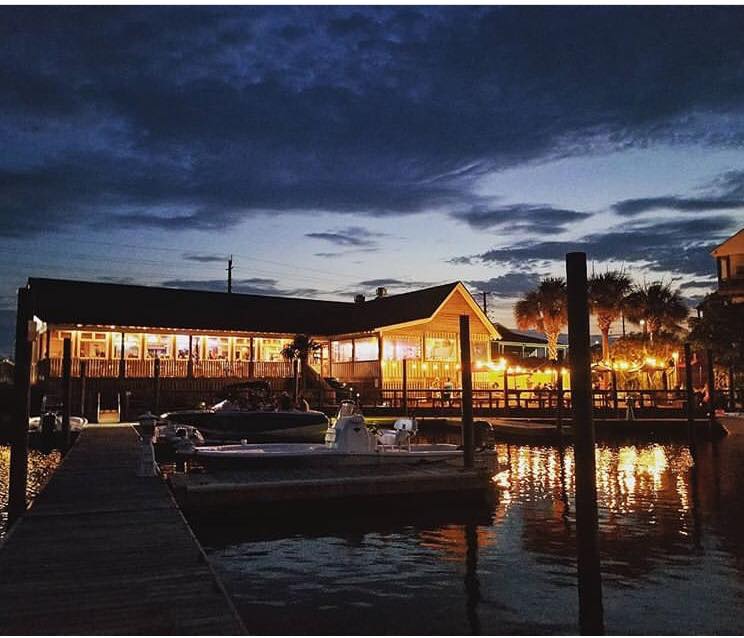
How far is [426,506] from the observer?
15.7 metres

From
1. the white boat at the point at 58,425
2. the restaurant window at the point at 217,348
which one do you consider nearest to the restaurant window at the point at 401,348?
the restaurant window at the point at 217,348

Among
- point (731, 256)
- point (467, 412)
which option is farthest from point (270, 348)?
point (731, 256)

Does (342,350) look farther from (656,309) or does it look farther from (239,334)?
(656,309)

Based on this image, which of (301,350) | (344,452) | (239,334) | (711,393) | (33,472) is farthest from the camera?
(239,334)

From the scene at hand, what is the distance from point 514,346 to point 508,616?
51.5 metres

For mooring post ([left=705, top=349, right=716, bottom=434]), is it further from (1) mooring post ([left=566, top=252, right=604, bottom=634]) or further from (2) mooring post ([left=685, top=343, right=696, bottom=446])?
(1) mooring post ([left=566, top=252, right=604, bottom=634])

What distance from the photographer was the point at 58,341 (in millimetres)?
38312

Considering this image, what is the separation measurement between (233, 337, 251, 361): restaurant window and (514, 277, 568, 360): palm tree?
20.9 m

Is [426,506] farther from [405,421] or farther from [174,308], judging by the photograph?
[174,308]

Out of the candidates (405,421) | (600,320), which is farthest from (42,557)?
(600,320)

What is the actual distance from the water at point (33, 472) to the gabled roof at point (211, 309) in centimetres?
1163

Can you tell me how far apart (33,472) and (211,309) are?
22348 millimetres

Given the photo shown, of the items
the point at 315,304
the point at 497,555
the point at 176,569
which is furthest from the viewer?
the point at 315,304

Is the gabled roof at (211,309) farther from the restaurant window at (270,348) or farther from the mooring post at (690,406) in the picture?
the mooring post at (690,406)
